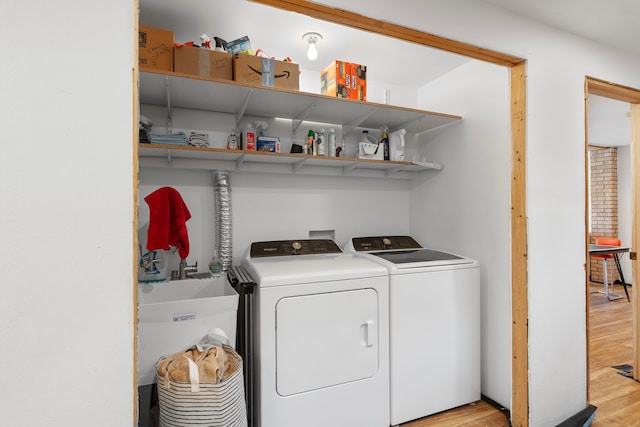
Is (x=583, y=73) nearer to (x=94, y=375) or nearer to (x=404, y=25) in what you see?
(x=404, y=25)

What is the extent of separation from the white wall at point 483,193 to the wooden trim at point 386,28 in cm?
42

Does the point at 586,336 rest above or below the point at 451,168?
below

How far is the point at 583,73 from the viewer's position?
218cm

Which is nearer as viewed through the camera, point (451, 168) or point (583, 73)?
point (583, 73)

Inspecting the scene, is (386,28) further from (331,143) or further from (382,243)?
(382,243)

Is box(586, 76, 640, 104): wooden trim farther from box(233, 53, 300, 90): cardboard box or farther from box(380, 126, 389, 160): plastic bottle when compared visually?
box(233, 53, 300, 90): cardboard box

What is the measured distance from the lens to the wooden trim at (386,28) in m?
1.39

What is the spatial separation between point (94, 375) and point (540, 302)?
2249mm

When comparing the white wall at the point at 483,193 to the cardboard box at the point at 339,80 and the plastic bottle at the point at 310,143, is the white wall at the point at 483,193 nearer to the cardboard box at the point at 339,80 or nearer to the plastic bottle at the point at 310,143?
the cardboard box at the point at 339,80

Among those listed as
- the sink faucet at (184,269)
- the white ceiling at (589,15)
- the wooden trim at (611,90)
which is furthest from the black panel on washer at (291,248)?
the wooden trim at (611,90)

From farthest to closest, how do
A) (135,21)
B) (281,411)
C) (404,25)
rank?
(281,411)
(404,25)
(135,21)

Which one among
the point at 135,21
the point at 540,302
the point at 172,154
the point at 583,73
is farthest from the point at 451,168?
the point at 135,21

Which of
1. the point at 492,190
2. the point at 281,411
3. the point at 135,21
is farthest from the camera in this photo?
the point at 492,190

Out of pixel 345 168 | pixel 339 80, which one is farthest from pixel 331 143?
pixel 339 80
